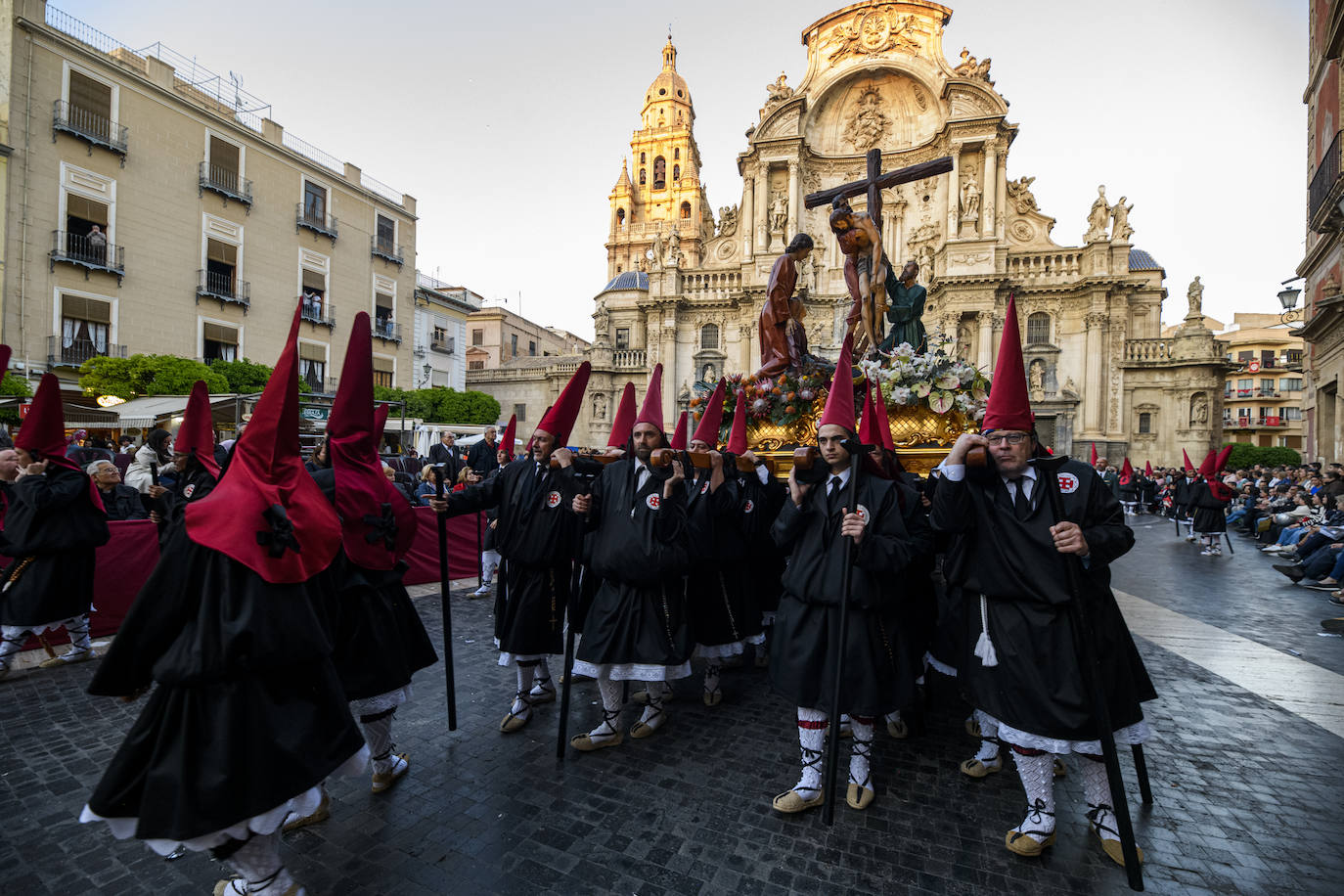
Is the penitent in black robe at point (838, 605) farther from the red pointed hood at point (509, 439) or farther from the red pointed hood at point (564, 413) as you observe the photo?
the red pointed hood at point (509, 439)

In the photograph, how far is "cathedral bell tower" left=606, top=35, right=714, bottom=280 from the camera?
6731cm

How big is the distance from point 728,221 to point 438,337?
64.6ft

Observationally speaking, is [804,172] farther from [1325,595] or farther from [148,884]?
[148,884]

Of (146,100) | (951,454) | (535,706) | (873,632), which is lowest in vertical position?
(535,706)

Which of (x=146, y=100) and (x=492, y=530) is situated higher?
(x=146, y=100)

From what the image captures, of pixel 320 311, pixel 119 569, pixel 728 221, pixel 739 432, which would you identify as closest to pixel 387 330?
pixel 320 311

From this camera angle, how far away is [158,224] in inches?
855

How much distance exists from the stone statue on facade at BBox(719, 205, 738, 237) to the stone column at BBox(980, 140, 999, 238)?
46.6ft

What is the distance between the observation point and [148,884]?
2691 mm

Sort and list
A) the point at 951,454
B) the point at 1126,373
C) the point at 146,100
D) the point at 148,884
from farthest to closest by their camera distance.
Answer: the point at 1126,373
the point at 146,100
the point at 951,454
the point at 148,884

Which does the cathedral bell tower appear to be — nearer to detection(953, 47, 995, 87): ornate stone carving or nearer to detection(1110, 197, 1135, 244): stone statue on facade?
detection(953, 47, 995, 87): ornate stone carving

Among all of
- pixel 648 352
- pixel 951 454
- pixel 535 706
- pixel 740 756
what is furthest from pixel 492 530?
pixel 648 352

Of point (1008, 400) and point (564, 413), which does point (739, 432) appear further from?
point (1008, 400)

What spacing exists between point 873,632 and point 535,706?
9.32 feet
